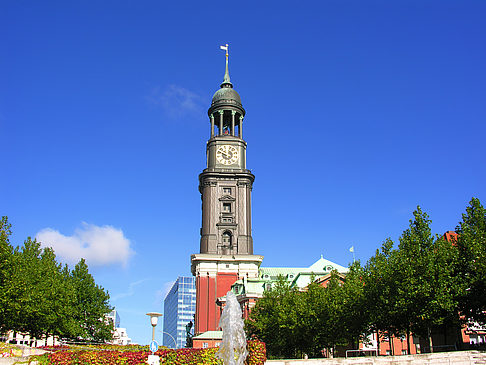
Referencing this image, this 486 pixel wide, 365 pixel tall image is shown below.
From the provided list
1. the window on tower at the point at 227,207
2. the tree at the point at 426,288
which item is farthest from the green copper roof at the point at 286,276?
the tree at the point at 426,288

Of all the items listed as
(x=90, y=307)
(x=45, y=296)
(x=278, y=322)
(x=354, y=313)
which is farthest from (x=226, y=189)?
(x=354, y=313)

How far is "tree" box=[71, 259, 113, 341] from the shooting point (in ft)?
207

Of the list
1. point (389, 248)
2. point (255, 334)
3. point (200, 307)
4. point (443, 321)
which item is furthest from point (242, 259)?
point (443, 321)

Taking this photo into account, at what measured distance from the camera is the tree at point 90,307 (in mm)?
62969

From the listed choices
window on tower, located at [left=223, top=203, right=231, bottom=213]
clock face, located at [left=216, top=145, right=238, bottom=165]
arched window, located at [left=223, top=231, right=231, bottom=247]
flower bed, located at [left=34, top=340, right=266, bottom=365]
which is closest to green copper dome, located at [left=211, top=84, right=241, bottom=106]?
clock face, located at [left=216, top=145, right=238, bottom=165]

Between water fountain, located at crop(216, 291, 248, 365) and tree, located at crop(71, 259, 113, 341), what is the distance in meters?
39.5

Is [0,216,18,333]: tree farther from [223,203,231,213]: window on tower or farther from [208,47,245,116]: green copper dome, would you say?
[208,47,245,116]: green copper dome

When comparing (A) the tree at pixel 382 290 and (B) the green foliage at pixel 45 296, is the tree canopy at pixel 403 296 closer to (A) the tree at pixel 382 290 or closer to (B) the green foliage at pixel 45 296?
(A) the tree at pixel 382 290

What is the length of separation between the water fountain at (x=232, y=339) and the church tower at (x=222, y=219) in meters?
52.6

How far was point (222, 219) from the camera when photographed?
85688 millimetres

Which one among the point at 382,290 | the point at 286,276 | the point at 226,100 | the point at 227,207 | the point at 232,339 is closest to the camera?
the point at 232,339

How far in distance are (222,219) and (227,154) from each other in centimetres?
1223

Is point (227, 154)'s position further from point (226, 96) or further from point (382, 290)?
point (382, 290)

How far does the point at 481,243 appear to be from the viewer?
40.5 metres
